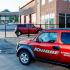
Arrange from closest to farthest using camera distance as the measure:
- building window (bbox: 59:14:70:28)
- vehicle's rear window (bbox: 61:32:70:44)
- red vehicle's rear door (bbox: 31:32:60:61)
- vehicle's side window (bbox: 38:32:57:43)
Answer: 1. vehicle's rear window (bbox: 61:32:70:44)
2. red vehicle's rear door (bbox: 31:32:60:61)
3. vehicle's side window (bbox: 38:32:57:43)
4. building window (bbox: 59:14:70:28)

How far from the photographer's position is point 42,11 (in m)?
43.6

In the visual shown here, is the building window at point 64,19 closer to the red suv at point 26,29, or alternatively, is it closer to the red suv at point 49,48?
the red suv at point 26,29

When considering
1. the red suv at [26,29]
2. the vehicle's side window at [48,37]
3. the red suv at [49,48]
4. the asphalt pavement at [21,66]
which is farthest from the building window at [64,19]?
the vehicle's side window at [48,37]

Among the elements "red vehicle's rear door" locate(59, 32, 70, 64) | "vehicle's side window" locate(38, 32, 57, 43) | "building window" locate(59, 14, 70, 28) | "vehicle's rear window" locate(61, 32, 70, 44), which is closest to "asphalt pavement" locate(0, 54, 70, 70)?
"red vehicle's rear door" locate(59, 32, 70, 64)

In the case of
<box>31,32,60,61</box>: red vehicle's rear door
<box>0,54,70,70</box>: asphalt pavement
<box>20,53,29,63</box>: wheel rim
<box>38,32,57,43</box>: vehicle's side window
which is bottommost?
<box>0,54,70,70</box>: asphalt pavement

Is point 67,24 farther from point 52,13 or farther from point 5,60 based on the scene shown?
point 5,60

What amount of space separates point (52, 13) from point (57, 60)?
95.1ft

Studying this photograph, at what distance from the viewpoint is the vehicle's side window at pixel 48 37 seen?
981 centimetres

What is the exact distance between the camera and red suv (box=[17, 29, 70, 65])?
9336 millimetres

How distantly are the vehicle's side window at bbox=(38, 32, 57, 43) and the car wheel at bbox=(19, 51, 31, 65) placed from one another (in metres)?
0.95

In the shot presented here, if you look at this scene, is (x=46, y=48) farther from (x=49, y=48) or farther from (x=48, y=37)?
(x=48, y=37)

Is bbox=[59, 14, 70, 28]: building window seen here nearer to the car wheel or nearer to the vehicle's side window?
the car wheel

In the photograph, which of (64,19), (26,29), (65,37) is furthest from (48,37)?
(64,19)

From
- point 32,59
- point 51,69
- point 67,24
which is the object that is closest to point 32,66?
point 32,59
